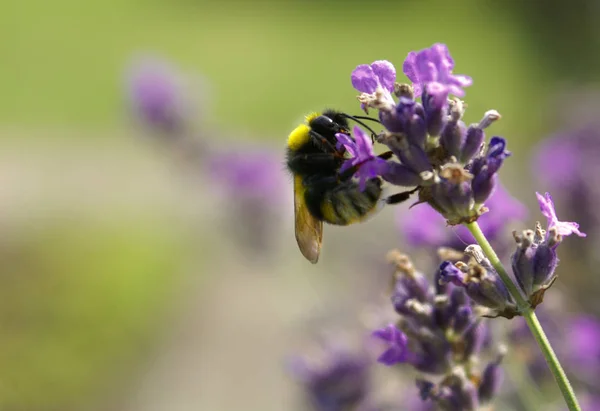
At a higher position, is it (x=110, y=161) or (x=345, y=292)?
(x=110, y=161)

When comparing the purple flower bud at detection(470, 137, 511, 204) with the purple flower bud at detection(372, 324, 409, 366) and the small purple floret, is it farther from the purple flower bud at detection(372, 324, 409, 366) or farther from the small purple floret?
the purple flower bud at detection(372, 324, 409, 366)

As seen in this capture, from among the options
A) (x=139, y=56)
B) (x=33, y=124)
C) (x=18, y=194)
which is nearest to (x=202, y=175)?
(x=139, y=56)

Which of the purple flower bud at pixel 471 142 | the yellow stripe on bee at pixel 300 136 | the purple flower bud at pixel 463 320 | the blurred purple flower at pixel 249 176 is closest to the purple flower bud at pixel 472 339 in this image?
the purple flower bud at pixel 463 320

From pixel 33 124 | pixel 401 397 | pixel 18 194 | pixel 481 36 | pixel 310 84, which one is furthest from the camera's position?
pixel 481 36

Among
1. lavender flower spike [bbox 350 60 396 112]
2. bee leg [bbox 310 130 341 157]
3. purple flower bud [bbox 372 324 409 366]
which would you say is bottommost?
purple flower bud [bbox 372 324 409 366]

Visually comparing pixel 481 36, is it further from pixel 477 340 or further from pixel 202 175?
pixel 477 340

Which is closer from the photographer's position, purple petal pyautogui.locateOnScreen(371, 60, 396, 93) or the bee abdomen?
purple petal pyautogui.locateOnScreen(371, 60, 396, 93)

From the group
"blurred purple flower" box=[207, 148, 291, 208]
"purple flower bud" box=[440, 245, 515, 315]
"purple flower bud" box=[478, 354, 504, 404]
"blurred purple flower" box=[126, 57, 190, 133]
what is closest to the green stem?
"purple flower bud" box=[440, 245, 515, 315]
